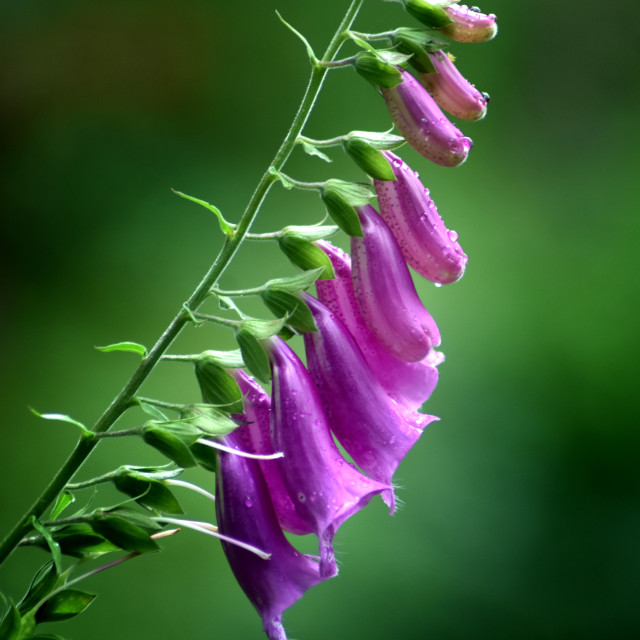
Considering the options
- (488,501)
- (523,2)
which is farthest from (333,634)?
(523,2)

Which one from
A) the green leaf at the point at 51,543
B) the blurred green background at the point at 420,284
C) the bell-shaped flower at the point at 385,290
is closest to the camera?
the green leaf at the point at 51,543

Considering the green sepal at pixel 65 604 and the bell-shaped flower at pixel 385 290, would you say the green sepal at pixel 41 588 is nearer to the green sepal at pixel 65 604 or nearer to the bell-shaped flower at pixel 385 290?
the green sepal at pixel 65 604

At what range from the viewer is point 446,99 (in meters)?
0.73

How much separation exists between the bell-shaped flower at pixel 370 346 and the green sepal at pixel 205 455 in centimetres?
15

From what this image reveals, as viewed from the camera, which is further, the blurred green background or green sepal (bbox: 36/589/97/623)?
the blurred green background

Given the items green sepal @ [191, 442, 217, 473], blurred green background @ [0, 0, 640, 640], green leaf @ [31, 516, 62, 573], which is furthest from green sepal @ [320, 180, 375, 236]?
blurred green background @ [0, 0, 640, 640]

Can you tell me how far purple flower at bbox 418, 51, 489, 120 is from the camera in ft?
2.36

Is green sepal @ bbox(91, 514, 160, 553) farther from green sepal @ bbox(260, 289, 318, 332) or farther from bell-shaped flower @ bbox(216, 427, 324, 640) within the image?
green sepal @ bbox(260, 289, 318, 332)

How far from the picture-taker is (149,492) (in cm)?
67

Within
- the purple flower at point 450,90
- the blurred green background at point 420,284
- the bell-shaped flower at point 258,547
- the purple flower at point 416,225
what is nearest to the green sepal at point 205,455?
the bell-shaped flower at point 258,547

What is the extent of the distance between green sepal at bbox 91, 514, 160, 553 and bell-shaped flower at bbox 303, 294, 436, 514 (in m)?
0.17

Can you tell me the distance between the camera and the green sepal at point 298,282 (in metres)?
0.67

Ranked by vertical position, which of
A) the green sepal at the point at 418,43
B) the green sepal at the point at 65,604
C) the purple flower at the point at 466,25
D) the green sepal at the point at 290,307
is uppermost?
the purple flower at the point at 466,25

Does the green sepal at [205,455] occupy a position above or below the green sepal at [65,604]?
above
